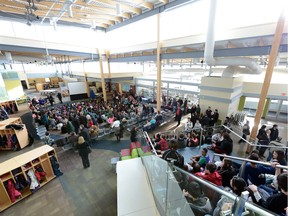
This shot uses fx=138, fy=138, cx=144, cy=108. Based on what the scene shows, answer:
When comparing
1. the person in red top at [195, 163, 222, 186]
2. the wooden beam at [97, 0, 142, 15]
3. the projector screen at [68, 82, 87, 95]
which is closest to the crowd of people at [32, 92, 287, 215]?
the person in red top at [195, 163, 222, 186]

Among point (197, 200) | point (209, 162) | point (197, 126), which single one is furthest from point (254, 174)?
point (197, 126)

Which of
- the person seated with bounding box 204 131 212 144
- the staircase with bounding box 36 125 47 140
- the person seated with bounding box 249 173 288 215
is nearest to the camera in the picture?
the person seated with bounding box 249 173 288 215

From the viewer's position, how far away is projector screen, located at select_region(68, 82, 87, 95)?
14361mm

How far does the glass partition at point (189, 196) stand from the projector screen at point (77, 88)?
14.2 m

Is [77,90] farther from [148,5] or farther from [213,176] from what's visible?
[213,176]

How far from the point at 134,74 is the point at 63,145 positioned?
32.2ft

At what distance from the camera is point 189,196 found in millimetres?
2086

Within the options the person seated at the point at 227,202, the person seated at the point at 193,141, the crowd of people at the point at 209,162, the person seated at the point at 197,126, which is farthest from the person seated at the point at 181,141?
the person seated at the point at 227,202

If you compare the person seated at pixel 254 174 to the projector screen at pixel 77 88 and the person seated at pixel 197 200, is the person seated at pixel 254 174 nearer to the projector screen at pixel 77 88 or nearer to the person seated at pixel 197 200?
the person seated at pixel 197 200

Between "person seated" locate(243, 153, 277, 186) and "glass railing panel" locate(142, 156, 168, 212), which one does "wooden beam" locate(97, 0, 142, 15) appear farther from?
"person seated" locate(243, 153, 277, 186)

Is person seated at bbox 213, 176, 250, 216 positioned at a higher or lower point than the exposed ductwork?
lower

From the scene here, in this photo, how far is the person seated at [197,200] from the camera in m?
1.86

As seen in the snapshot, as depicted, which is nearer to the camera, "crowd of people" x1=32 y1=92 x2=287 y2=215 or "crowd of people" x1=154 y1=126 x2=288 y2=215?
"crowd of people" x1=154 y1=126 x2=288 y2=215

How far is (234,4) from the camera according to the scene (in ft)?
17.1
